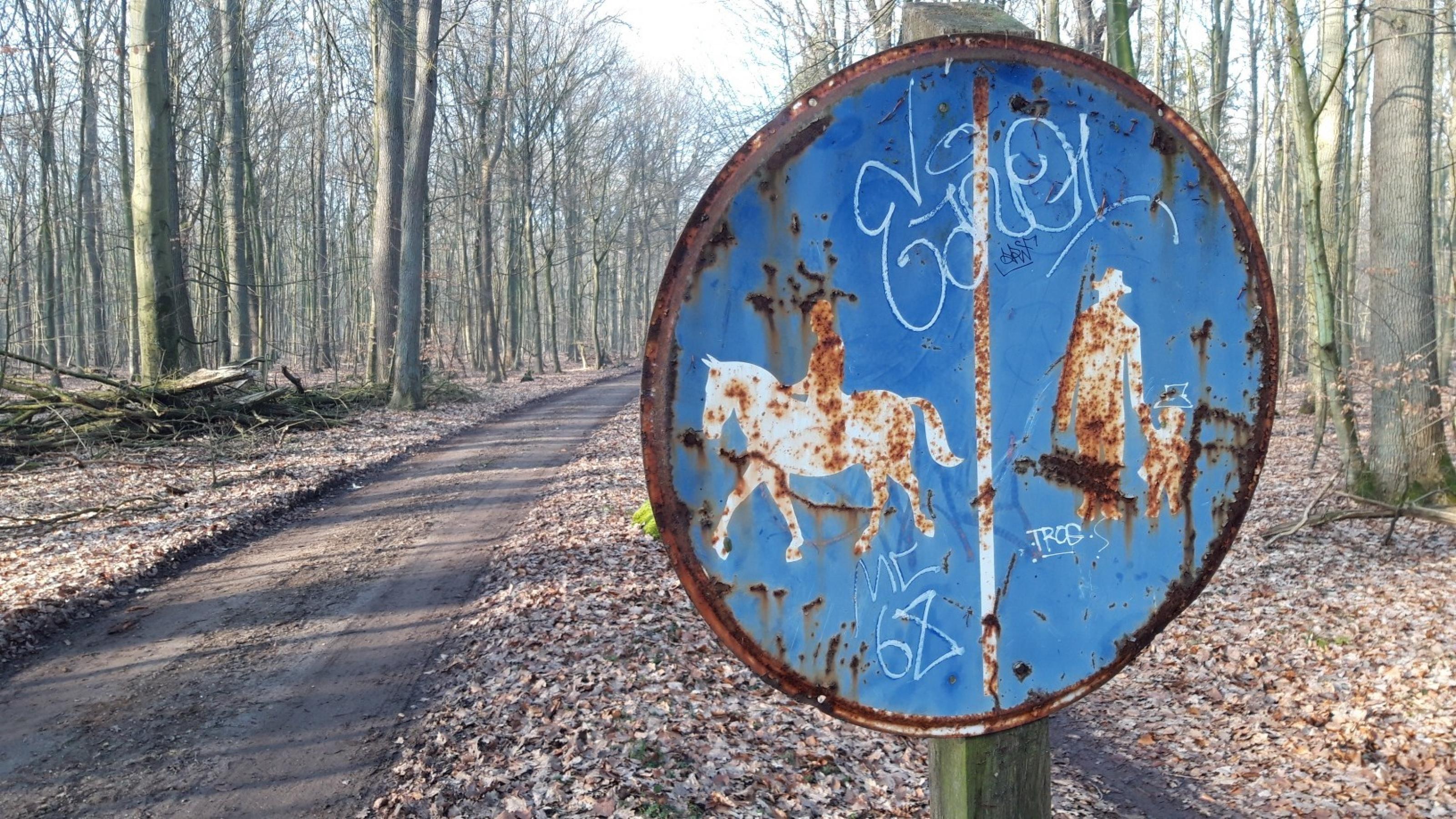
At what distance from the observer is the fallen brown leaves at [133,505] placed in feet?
21.4

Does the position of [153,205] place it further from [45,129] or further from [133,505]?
[45,129]

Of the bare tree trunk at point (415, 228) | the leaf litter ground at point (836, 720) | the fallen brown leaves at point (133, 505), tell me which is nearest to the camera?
the leaf litter ground at point (836, 720)

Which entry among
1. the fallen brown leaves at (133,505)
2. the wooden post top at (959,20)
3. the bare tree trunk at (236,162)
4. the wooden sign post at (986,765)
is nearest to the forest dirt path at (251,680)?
the fallen brown leaves at (133,505)

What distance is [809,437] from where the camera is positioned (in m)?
1.23

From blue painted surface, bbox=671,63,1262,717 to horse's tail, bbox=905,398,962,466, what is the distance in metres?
0.01

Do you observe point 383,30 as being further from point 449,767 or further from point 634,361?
point 634,361

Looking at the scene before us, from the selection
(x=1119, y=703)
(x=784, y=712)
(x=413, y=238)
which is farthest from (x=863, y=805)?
(x=413, y=238)

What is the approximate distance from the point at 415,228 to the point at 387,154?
147cm

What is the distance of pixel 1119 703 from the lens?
607 centimetres

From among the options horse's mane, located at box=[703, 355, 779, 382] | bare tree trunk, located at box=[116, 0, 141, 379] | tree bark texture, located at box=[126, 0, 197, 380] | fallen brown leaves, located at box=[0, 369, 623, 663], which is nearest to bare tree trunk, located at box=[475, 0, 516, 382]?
bare tree trunk, located at box=[116, 0, 141, 379]

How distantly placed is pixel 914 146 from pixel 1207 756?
5428 mm

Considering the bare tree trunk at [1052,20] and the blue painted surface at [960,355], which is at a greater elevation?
the bare tree trunk at [1052,20]

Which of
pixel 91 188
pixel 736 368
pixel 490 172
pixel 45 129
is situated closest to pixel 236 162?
pixel 45 129

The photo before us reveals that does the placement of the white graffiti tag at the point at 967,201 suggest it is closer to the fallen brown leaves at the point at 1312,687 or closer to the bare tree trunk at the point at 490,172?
the fallen brown leaves at the point at 1312,687
